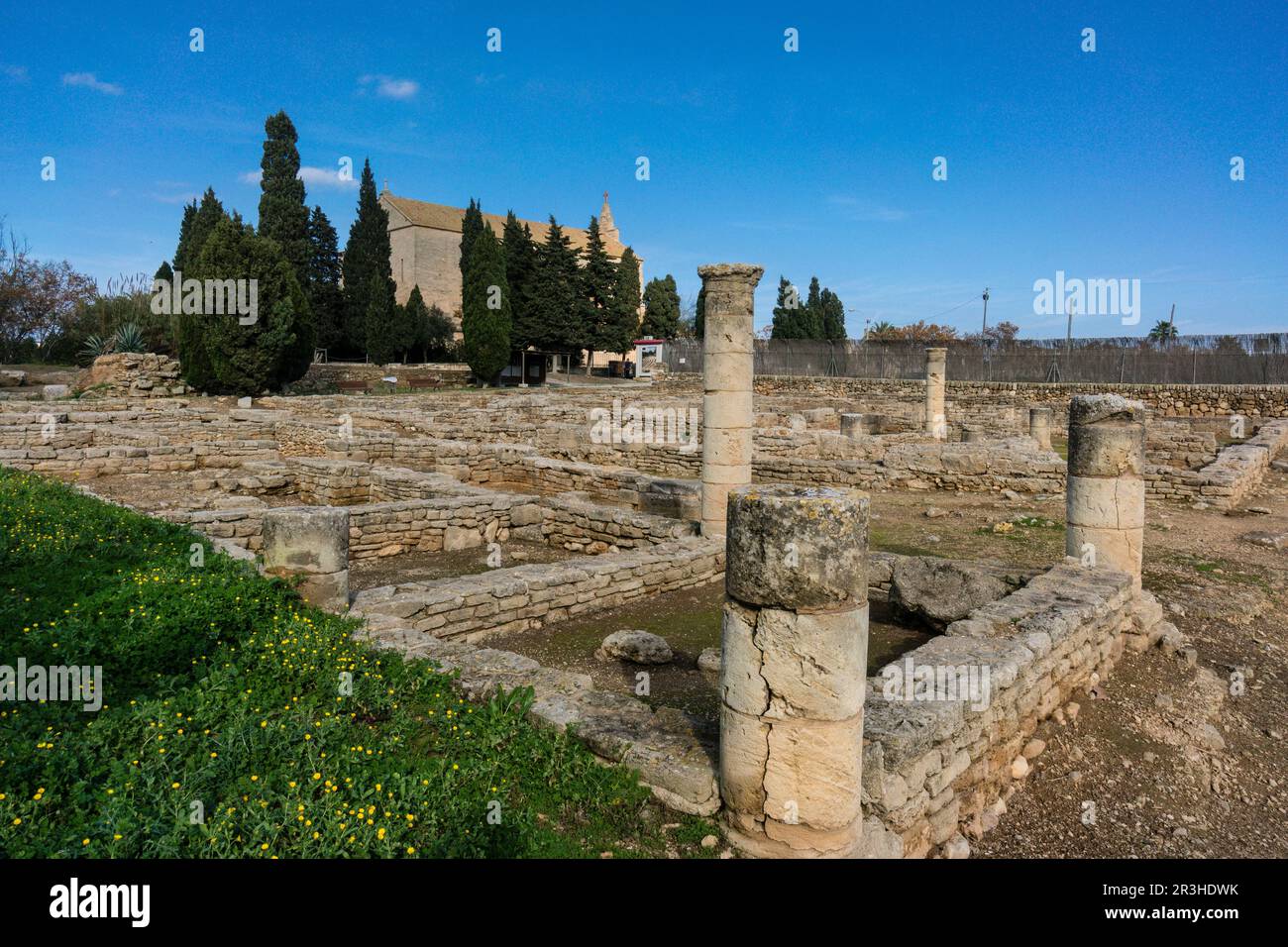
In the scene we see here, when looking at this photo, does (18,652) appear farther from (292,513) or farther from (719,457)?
(719,457)

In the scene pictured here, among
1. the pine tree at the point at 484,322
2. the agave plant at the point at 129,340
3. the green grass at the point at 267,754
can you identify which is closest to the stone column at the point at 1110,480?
the green grass at the point at 267,754

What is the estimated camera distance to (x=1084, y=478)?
802 cm

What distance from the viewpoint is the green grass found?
3.36 m

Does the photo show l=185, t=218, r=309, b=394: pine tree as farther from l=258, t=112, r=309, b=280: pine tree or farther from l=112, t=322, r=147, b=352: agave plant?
l=258, t=112, r=309, b=280: pine tree

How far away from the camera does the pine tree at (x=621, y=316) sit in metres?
49.3

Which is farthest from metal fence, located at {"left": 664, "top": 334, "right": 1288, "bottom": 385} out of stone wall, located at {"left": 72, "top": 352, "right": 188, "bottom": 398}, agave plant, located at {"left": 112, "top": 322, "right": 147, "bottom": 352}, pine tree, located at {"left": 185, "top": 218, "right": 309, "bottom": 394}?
agave plant, located at {"left": 112, "top": 322, "right": 147, "bottom": 352}

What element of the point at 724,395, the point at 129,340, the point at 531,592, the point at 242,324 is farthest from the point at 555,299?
the point at 531,592

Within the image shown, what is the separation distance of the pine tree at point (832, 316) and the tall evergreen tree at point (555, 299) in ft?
84.5

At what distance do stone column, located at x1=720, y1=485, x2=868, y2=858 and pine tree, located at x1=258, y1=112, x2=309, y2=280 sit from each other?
37.5 metres

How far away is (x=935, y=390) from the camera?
78.9 feet

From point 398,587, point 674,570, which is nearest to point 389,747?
point 398,587

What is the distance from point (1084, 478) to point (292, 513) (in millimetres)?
7374

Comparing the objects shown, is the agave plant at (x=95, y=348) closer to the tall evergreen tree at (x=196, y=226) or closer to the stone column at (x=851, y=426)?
the tall evergreen tree at (x=196, y=226)

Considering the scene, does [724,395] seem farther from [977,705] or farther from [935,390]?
[935,390]
